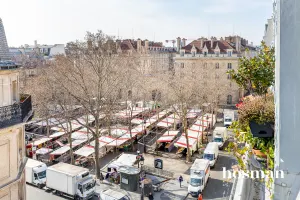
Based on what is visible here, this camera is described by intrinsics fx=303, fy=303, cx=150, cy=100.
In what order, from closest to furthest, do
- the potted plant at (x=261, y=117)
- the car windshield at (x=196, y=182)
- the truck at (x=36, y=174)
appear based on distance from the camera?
the potted plant at (x=261, y=117) < the car windshield at (x=196, y=182) < the truck at (x=36, y=174)

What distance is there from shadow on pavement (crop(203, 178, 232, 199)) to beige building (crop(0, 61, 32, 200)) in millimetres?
12633

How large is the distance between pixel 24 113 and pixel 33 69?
44763 mm

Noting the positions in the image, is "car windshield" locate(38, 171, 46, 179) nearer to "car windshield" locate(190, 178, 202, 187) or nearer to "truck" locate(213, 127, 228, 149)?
"car windshield" locate(190, 178, 202, 187)

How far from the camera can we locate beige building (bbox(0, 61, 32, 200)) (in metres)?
9.45

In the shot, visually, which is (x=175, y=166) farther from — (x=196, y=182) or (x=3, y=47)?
(x=3, y=47)

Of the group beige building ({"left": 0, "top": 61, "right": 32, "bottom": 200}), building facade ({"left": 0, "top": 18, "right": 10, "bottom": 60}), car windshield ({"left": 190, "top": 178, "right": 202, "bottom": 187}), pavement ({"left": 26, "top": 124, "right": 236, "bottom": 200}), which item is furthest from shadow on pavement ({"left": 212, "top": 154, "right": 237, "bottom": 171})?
building facade ({"left": 0, "top": 18, "right": 10, "bottom": 60})

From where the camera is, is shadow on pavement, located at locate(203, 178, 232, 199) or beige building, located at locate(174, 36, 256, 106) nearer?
shadow on pavement, located at locate(203, 178, 232, 199)

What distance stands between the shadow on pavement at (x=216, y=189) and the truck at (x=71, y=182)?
761 centimetres

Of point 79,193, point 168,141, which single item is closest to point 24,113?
point 79,193

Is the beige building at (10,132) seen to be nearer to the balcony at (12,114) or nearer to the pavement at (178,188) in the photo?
the balcony at (12,114)

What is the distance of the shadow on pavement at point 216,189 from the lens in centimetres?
1952

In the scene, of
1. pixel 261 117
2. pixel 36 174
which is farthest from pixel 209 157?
pixel 261 117

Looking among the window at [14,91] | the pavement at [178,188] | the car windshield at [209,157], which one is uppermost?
the window at [14,91]

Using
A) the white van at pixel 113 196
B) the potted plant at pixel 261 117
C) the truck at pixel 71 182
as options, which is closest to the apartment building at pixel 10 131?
the potted plant at pixel 261 117
